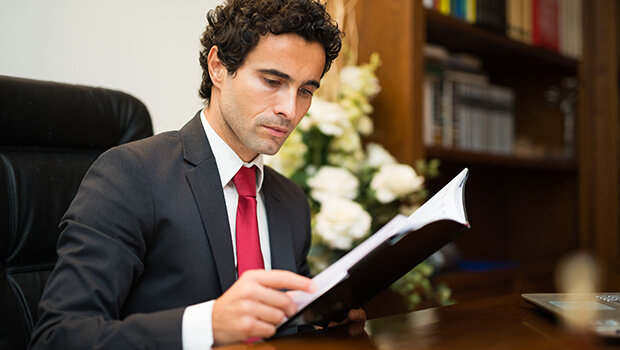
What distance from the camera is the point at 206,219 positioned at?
1.03m

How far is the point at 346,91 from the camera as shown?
5.90ft

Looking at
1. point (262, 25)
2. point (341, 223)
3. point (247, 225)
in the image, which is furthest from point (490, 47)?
point (247, 225)

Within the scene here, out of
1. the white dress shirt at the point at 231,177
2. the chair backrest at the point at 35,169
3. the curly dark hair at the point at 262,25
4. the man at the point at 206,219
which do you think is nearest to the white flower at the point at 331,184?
the man at the point at 206,219

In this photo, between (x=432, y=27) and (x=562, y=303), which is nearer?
(x=562, y=303)

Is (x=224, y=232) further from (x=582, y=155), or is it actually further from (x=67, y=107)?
(x=582, y=155)

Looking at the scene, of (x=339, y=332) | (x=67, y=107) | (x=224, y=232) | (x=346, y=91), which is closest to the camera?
(x=339, y=332)

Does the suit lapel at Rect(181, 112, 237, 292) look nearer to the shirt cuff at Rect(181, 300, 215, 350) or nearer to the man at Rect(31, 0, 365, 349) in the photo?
the man at Rect(31, 0, 365, 349)

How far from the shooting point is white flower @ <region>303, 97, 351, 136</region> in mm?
1699

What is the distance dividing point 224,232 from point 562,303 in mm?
579

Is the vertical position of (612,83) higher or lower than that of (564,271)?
higher

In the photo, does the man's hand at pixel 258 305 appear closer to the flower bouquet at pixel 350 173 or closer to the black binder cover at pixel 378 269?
the black binder cover at pixel 378 269

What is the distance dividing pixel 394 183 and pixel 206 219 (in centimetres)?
78

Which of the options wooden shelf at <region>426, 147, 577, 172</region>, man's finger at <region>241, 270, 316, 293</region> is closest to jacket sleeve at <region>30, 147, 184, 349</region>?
man's finger at <region>241, 270, 316, 293</region>

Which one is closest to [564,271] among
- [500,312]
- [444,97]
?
[444,97]
